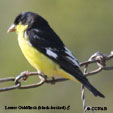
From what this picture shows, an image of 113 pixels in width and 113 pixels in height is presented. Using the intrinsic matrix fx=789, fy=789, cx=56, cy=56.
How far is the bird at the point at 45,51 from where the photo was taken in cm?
566

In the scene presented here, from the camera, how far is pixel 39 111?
7891mm

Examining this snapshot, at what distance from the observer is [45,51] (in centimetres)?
588

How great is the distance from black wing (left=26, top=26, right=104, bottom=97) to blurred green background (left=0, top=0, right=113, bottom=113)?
5.72 feet

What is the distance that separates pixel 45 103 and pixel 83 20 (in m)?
2.14

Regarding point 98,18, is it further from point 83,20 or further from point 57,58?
point 57,58

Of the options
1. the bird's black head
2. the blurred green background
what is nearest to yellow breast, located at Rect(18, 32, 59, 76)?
the bird's black head

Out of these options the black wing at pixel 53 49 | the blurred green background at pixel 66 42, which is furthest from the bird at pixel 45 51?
the blurred green background at pixel 66 42

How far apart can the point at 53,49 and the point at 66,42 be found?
2.99 meters

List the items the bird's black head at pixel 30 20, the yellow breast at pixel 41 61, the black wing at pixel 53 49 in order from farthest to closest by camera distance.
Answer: the bird's black head at pixel 30 20, the yellow breast at pixel 41 61, the black wing at pixel 53 49

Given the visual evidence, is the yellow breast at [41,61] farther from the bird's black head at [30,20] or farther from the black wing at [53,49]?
the bird's black head at [30,20]

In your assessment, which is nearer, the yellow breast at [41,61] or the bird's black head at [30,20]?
the yellow breast at [41,61]

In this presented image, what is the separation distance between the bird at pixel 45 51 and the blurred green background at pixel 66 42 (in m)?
1.65

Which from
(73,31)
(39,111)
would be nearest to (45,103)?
(39,111)

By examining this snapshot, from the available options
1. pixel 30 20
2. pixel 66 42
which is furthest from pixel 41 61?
pixel 66 42
